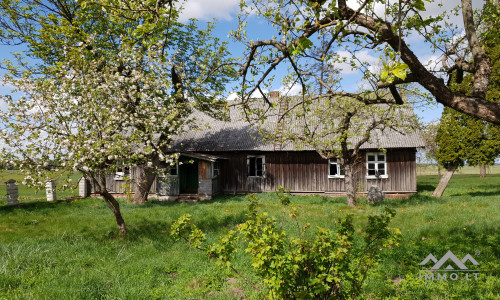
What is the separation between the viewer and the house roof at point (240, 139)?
60.5ft

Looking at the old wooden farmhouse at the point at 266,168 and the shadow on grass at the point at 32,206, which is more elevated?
the old wooden farmhouse at the point at 266,168

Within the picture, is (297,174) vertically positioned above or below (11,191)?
above

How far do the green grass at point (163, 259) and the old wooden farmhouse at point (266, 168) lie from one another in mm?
7853

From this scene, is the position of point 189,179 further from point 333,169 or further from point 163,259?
point 163,259

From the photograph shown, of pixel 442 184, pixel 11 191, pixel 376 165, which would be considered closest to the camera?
pixel 11 191

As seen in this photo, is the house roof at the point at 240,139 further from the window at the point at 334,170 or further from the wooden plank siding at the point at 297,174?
the window at the point at 334,170

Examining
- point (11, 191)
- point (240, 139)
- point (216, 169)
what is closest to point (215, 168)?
point (216, 169)

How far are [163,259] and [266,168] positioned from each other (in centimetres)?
1438

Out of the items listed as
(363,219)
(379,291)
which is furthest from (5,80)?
(363,219)

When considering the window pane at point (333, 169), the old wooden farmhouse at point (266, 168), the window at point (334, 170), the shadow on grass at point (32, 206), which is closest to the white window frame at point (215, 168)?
the old wooden farmhouse at point (266, 168)

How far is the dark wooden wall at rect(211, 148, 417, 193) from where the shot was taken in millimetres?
18688

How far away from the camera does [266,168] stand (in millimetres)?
20516

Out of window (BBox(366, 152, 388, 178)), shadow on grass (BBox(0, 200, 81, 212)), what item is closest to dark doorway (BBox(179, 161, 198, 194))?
shadow on grass (BBox(0, 200, 81, 212))

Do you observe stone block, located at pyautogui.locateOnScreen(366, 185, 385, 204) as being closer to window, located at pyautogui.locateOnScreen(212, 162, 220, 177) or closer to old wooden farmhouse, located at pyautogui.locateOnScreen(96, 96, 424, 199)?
old wooden farmhouse, located at pyautogui.locateOnScreen(96, 96, 424, 199)
